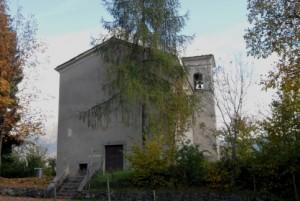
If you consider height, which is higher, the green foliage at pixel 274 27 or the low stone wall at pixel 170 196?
the green foliage at pixel 274 27

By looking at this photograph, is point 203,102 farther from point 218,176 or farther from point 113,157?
point 218,176

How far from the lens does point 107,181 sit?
19.5m

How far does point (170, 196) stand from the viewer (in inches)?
735

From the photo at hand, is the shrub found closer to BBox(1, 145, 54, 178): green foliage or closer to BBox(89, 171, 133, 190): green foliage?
BBox(1, 145, 54, 178): green foliage

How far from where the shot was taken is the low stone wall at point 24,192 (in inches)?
832

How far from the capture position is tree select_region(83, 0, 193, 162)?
22.9 m

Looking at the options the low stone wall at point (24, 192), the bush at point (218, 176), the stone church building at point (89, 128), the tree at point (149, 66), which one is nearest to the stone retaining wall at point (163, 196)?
the low stone wall at point (24, 192)

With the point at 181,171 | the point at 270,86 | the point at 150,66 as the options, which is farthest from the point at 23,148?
the point at 270,86

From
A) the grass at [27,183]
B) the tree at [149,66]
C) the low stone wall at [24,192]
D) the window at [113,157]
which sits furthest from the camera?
the window at [113,157]

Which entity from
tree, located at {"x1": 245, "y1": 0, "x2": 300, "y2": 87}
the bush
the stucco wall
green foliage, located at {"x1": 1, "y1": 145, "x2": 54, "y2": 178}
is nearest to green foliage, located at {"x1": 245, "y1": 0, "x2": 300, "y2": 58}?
tree, located at {"x1": 245, "y1": 0, "x2": 300, "y2": 87}

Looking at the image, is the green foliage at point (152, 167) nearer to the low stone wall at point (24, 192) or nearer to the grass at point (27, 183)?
the low stone wall at point (24, 192)

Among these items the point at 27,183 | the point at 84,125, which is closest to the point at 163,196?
the point at 27,183

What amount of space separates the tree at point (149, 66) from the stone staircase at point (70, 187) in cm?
428

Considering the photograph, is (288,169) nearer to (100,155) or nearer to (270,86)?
(270,86)
